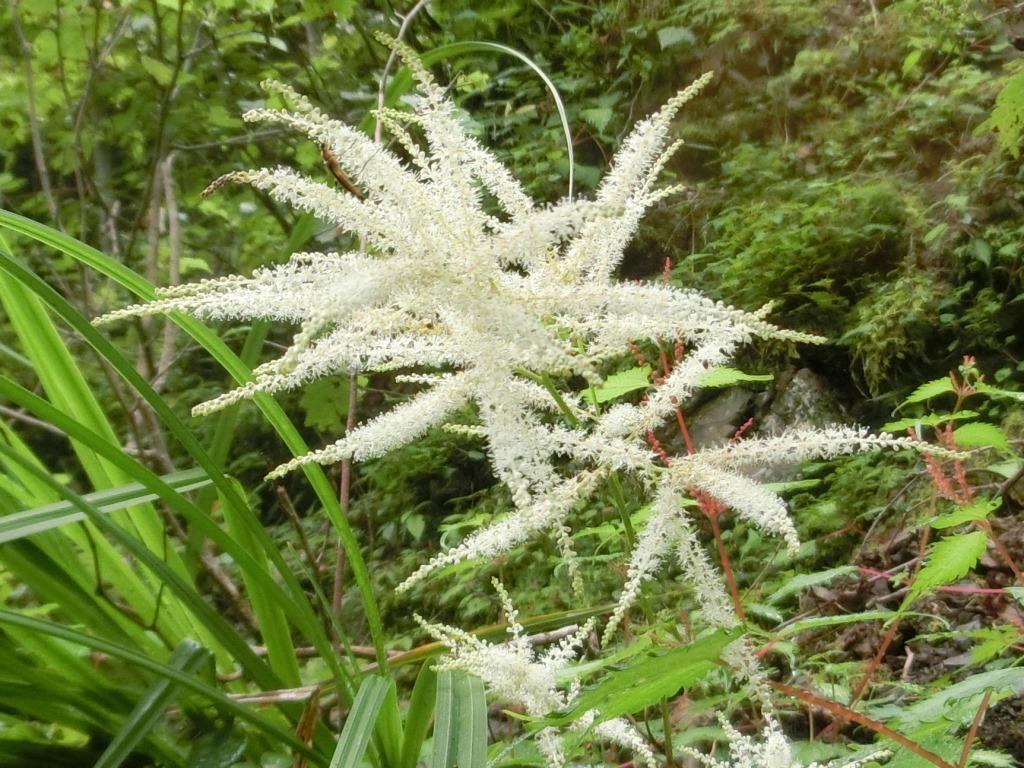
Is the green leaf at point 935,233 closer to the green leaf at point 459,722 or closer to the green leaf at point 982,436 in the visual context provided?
the green leaf at point 982,436

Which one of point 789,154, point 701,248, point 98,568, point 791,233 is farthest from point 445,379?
point 789,154

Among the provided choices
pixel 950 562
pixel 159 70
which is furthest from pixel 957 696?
pixel 159 70

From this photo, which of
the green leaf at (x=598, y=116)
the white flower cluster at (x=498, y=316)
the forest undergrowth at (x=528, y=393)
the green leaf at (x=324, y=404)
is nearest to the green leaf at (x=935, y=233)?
the forest undergrowth at (x=528, y=393)

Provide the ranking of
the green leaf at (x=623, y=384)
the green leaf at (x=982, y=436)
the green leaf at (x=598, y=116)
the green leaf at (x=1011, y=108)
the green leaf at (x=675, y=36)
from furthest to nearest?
1. the green leaf at (x=675, y=36)
2. the green leaf at (x=598, y=116)
3. the green leaf at (x=1011, y=108)
4. the green leaf at (x=623, y=384)
5. the green leaf at (x=982, y=436)

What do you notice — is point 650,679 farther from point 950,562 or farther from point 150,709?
point 150,709

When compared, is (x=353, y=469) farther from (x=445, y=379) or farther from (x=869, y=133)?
(x=445, y=379)

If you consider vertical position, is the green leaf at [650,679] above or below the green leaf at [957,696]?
above

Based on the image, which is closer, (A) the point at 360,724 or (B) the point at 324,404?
(A) the point at 360,724
